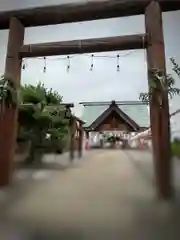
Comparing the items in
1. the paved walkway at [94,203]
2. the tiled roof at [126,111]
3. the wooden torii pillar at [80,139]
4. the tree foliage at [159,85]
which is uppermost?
the tree foliage at [159,85]

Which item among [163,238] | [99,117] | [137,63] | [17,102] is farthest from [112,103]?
[163,238]

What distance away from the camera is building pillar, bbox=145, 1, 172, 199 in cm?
91

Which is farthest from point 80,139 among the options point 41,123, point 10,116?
point 10,116

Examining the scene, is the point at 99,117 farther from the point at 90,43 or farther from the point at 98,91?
the point at 90,43

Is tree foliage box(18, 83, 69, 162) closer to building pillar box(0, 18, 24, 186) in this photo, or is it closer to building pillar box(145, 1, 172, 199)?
building pillar box(0, 18, 24, 186)

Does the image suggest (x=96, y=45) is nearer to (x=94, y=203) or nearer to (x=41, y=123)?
(x=41, y=123)

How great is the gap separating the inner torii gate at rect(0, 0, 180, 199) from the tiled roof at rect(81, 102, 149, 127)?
0.04 meters

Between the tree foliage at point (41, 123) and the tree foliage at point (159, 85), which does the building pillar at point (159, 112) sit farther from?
the tree foliage at point (41, 123)

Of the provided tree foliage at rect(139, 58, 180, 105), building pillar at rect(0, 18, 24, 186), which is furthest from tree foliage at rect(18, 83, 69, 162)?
tree foliage at rect(139, 58, 180, 105)

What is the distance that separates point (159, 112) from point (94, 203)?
1.16ft

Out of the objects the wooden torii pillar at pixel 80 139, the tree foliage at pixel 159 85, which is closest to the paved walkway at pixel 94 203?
the wooden torii pillar at pixel 80 139

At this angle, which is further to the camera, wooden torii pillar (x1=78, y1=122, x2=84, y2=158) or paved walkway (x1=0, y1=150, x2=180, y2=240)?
wooden torii pillar (x1=78, y1=122, x2=84, y2=158)

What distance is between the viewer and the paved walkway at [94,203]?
0.87m

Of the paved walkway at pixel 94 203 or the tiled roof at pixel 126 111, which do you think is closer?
the paved walkway at pixel 94 203
